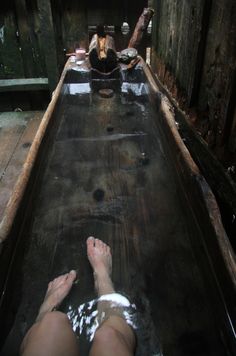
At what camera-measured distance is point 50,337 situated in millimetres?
1301

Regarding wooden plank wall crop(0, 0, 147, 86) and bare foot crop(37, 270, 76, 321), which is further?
wooden plank wall crop(0, 0, 147, 86)

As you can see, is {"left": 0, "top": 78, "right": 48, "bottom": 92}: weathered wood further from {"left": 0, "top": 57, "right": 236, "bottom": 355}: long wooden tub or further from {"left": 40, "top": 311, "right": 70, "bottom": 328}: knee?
{"left": 40, "top": 311, "right": 70, "bottom": 328}: knee

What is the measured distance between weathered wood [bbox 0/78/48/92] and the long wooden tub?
7.44 feet

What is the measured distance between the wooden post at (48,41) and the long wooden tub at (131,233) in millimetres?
2111

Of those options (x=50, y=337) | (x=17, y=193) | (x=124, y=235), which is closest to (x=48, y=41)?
(x=17, y=193)

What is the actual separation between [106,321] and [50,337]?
308 millimetres

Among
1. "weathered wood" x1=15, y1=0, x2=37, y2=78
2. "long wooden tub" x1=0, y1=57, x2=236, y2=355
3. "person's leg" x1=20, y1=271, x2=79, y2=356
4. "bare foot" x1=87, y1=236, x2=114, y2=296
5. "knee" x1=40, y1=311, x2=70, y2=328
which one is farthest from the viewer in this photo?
"weathered wood" x1=15, y1=0, x2=37, y2=78

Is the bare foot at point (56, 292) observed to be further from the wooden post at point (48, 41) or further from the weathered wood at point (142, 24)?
the weathered wood at point (142, 24)

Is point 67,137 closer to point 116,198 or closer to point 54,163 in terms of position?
point 54,163

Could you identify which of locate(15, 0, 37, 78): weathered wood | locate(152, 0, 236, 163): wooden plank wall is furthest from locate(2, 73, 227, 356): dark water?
locate(15, 0, 37, 78): weathered wood

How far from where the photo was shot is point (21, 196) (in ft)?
6.62

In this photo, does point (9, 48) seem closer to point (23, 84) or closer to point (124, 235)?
point (23, 84)

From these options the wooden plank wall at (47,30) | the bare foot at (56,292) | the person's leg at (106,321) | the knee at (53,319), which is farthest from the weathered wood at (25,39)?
the knee at (53,319)

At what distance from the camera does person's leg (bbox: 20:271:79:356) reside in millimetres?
1250
